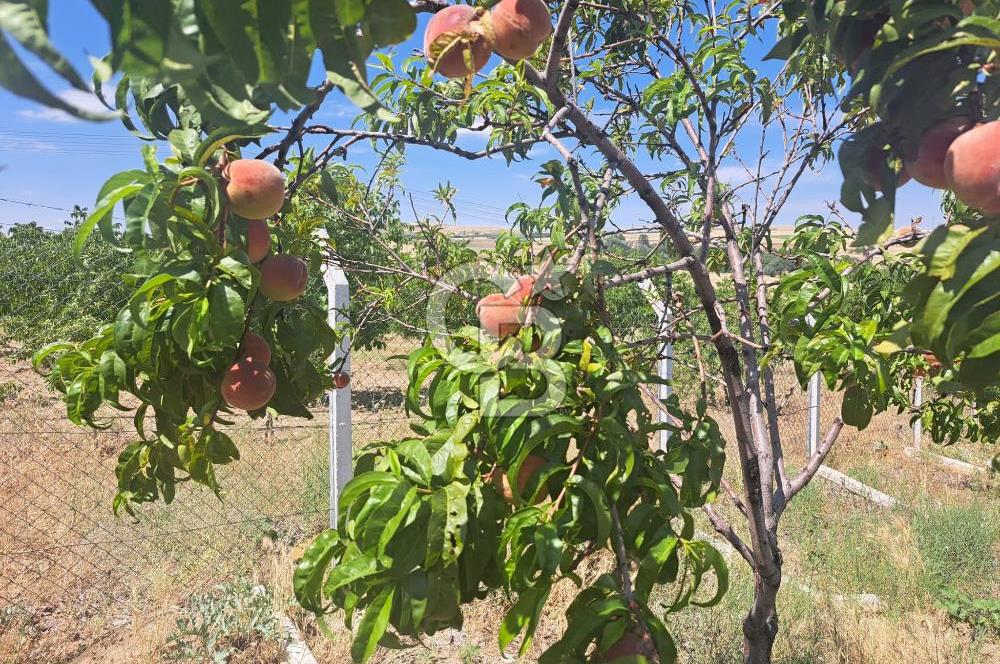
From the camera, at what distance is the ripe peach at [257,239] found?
37.2 inches

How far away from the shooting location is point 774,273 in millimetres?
2299

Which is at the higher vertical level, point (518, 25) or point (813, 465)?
point (518, 25)

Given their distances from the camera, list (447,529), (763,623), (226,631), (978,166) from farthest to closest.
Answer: (226,631) → (763,623) → (447,529) → (978,166)

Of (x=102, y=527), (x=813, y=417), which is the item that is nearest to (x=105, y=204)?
(x=102, y=527)

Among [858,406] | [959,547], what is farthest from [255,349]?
[959,547]

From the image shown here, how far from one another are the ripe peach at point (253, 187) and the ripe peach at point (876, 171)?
71cm

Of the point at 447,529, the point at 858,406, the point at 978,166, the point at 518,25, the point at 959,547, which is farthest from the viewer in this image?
the point at 959,547

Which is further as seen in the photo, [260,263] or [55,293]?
[55,293]

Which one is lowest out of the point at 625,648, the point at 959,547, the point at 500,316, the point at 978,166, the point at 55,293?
the point at 959,547

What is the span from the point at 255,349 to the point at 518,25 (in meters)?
0.59

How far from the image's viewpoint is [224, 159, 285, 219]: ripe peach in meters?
0.87

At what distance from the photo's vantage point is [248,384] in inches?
38.0

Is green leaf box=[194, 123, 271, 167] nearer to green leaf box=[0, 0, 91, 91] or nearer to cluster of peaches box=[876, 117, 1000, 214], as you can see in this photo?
green leaf box=[0, 0, 91, 91]

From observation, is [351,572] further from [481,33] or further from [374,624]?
[481,33]
